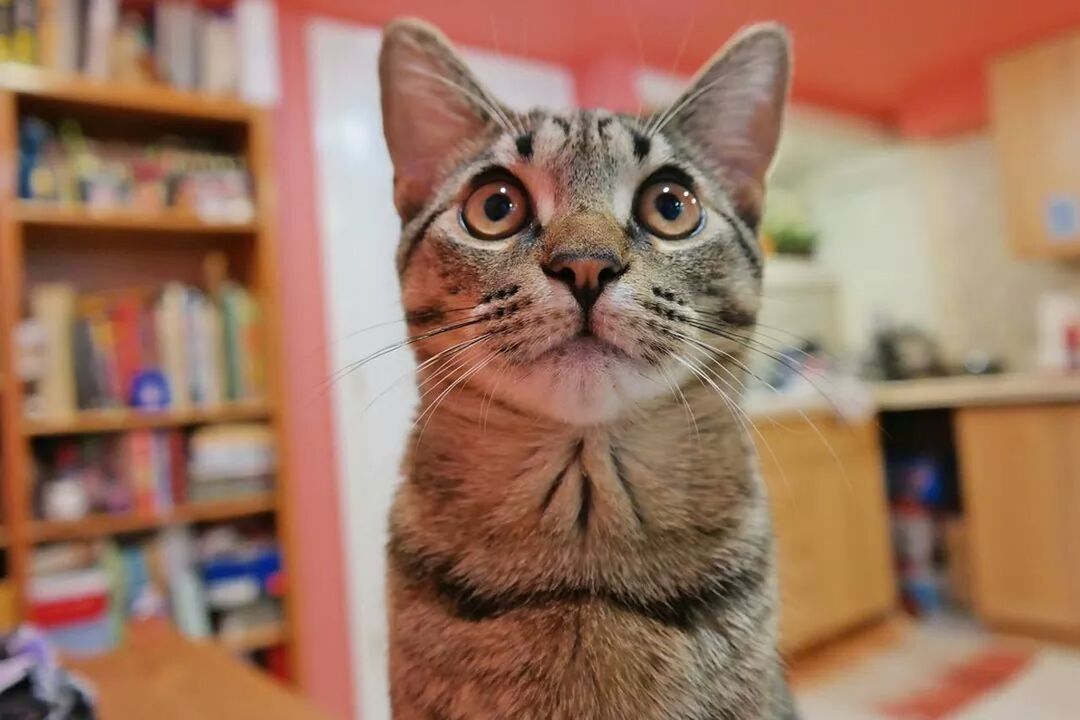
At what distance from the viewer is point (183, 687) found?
0.92 m

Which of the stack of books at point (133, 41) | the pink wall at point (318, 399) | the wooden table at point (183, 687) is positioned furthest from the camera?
the stack of books at point (133, 41)

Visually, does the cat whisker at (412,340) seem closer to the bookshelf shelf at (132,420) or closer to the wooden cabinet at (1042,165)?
the bookshelf shelf at (132,420)

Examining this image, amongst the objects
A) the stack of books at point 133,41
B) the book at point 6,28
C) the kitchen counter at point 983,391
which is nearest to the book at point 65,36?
the stack of books at point 133,41

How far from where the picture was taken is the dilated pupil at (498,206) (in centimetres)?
38

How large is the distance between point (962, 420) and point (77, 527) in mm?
2590

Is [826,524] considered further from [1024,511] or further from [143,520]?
[143,520]

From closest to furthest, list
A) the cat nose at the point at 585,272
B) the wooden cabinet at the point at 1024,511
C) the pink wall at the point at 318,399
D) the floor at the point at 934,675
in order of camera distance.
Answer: the cat nose at the point at 585,272 → the pink wall at the point at 318,399 → the floor at the point at 934,675 → the wooden cabinet at the point at 1024,511

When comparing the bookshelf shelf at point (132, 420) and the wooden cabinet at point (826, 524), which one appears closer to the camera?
the wooden cabinet at point (826, 524)

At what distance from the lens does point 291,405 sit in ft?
5.87

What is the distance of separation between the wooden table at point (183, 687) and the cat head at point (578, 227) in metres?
0.57

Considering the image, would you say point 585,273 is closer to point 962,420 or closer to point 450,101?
point 450,101

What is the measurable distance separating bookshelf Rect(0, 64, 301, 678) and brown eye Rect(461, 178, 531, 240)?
1.58 metres

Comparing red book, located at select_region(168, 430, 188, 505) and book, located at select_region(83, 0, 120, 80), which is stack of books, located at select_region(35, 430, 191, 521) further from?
book, located at select_region(83, 0, 120, 80)

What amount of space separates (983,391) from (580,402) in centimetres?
245
